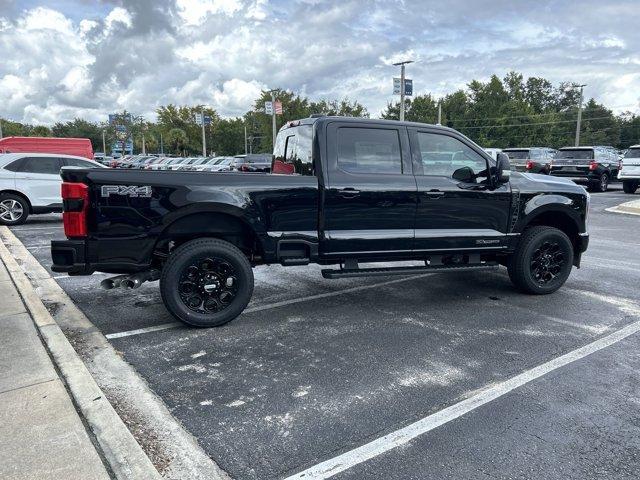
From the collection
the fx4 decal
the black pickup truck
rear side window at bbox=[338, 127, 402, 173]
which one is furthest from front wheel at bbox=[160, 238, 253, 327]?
rear side window at bbox=[338, 127, 402, 173]

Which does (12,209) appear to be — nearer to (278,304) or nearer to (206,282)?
(278,304)

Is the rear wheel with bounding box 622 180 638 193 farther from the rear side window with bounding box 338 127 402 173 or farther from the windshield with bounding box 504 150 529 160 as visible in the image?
the rear side window with bounding box 338 127 402 173

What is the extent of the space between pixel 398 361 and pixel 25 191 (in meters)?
10.6

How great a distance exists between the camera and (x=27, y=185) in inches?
454

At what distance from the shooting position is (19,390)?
3412 mm

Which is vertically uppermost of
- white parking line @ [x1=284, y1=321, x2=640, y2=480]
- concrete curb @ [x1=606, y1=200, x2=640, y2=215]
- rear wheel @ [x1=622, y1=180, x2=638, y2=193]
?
rear wheel @ [x1=622, y1=180, x2=638, y2=193]

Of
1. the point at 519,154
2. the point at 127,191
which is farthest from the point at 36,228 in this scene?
the point at 519,154

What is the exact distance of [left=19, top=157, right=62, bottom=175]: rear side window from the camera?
38.2ft

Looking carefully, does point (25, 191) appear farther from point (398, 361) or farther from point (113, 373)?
point (398, 361)

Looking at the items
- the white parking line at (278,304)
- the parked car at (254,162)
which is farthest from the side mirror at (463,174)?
the parked car at (254,162)

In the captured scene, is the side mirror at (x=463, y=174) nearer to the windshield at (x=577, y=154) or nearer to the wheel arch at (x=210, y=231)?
the wheel arch at (x=210, y=231)

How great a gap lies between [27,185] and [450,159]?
9982 mm

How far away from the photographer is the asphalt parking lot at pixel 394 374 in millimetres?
2863

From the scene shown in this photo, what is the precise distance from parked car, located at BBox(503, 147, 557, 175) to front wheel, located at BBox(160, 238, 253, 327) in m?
18.9
